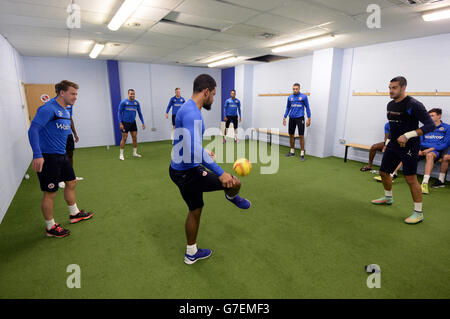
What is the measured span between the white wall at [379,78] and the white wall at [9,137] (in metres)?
6.69

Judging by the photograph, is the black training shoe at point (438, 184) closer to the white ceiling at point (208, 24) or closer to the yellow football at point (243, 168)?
the white ceiling at point (208, 24)

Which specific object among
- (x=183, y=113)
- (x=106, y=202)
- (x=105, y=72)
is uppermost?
(x=105, y=72)

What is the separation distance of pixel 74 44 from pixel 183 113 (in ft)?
17.1

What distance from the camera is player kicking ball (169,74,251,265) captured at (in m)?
1.77

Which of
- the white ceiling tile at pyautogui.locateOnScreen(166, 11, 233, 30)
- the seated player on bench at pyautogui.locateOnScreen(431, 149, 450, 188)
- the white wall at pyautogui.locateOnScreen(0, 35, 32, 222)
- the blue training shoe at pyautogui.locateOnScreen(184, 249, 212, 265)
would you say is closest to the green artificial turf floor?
the blue training shoe at pyautogui.locateOnScreen(184, 249, 212, 265)

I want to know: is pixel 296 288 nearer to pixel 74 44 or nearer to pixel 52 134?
pixel 52 134

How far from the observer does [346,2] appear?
10.1 ft

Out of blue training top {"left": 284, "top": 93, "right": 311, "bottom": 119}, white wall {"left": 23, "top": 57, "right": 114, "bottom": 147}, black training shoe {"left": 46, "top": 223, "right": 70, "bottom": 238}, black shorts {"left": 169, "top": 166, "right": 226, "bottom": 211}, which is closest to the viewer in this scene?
black shorts {"left": 169, "top": 166, "right": 226, "bottom": 211}

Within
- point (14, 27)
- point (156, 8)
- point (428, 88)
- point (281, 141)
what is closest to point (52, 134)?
point (156, 8)

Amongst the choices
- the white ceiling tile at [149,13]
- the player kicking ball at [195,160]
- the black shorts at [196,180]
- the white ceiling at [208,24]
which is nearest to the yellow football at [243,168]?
the player kicking ball at [195,160]

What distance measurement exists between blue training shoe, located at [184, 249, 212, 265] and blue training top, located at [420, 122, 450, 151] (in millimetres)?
4484

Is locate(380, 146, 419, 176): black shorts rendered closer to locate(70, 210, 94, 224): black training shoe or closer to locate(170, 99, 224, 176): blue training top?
locate(170, 99, 224, 176): blue training top

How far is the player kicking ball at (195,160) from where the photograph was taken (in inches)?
69.8

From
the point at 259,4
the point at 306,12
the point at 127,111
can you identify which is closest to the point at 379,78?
the point at 306,12
